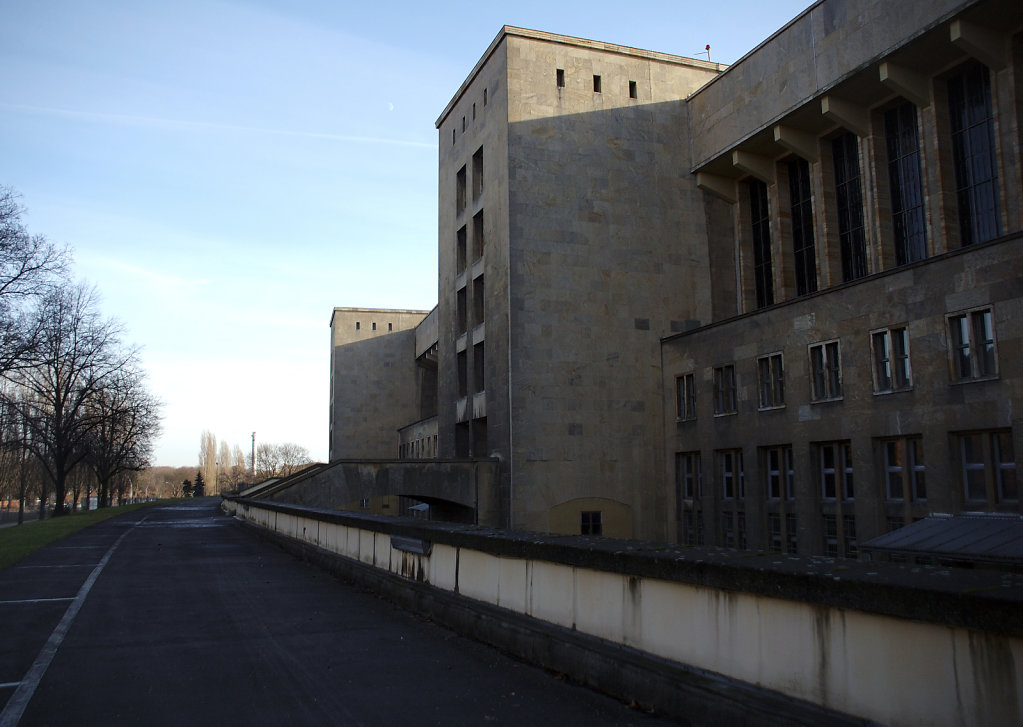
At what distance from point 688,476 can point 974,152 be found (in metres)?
16.5

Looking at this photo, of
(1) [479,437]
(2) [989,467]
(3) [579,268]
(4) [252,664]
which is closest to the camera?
(4) [252,664]

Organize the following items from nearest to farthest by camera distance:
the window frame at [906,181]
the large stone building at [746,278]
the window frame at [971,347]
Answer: the window frame at [971,347] → the large stone building at [746,278] → the window frame at [906,181]

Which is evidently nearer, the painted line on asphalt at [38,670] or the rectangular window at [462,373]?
the painted line on asphalt at [38,670]

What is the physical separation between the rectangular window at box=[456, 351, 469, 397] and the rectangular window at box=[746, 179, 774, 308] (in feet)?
48.1

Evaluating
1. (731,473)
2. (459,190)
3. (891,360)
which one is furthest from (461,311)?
(891,360)

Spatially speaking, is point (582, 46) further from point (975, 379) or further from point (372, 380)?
point (372, 380)

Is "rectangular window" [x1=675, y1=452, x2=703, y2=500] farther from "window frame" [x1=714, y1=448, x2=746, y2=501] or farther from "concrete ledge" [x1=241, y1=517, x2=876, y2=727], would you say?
"concrete ledge" [x1=241, y1=517, x2=876, y2=727]

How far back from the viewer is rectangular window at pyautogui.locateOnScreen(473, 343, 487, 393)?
4103cm

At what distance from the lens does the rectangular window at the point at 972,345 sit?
22.1 m

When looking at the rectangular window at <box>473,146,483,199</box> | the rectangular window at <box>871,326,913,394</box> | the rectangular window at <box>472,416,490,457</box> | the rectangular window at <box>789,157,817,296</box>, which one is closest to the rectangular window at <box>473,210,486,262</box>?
the rectangular window at <box>473,146,483,199</box>

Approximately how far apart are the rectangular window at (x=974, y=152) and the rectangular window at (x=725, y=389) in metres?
9.40

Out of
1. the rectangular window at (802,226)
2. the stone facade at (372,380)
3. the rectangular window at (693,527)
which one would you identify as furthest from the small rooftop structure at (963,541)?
the stone facade at (372,380)

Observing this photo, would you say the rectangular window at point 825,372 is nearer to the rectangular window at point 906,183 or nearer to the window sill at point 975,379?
the window sill at point 975,379

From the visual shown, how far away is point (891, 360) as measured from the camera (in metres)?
24.9
